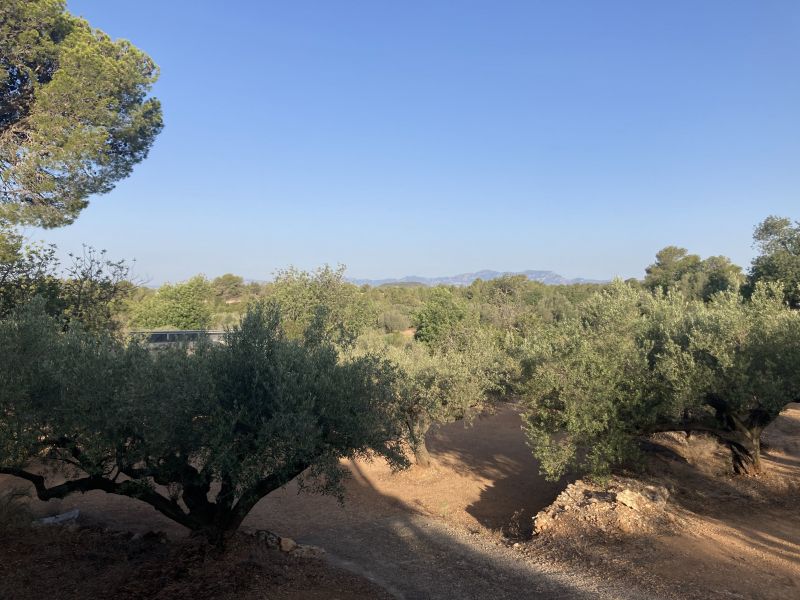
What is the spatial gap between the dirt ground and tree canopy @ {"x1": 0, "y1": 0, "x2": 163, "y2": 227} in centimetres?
958

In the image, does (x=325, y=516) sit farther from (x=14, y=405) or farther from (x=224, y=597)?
(x=14, y=405)

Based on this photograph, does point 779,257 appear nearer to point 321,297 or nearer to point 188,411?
point 321,297

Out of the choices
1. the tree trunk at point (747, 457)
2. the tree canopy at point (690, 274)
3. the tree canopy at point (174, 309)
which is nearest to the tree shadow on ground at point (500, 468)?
the tree trunk at point (747, 457)

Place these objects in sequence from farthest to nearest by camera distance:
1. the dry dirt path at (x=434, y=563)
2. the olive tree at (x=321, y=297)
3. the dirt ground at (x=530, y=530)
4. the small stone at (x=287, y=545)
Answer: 1. the olive tree at (x=321, y=297)
2. the small stone at (x=287, y=545)
3. the dirt ground at (x=530, y=530)
4. the dry dirt path at (x=434, y=563)

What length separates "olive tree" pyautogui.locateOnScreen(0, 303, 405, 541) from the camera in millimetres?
7789

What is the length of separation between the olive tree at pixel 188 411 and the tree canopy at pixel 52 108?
10736 mm

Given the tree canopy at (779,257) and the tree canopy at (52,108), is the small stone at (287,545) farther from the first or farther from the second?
the tree canopy at (779,257)

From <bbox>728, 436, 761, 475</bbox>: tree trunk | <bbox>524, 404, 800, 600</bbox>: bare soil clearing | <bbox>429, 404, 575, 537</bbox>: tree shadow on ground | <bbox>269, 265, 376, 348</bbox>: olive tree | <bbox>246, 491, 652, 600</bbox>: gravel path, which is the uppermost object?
<bbox>269, 265, 376, 348</bbox>: olive tree

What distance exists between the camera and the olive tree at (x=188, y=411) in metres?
7.79

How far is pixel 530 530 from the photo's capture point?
14375 mm

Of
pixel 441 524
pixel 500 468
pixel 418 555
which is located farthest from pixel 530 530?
pixel 500 468

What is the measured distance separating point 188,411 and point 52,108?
15396 mm

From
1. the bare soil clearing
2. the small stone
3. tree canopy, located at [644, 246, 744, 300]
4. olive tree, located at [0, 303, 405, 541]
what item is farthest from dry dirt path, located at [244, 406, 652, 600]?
tree canopy, located at [644, 246, 744, 300]

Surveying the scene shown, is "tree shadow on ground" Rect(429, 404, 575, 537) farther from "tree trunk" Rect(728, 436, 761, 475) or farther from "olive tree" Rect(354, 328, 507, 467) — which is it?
"tree trunk" Rect(728, 436, 761, 475)
